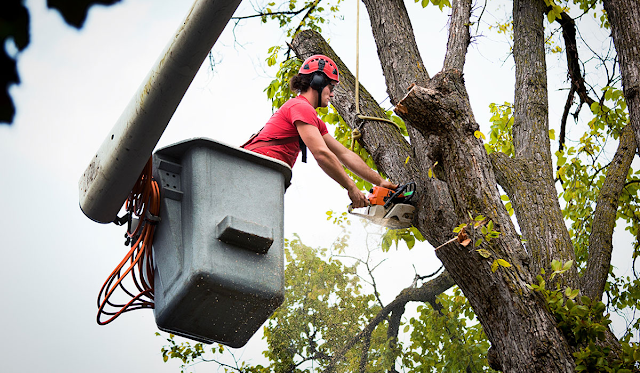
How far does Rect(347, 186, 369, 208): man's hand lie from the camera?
149 inches

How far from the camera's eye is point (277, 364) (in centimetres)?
947

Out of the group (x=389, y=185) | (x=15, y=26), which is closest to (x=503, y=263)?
(x=389, y=185)

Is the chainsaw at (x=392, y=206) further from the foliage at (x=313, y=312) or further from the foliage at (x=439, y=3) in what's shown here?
the foliage at (x=313, y=312)

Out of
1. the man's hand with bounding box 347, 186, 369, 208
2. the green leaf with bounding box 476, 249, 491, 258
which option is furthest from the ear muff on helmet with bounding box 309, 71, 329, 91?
the green leaf with bounding box 476, 249, 491, 258

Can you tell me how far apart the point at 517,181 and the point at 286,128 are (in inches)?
66.4

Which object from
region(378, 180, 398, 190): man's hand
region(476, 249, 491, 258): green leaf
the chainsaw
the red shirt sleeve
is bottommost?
region(476, 249, 491, 258): green leaf

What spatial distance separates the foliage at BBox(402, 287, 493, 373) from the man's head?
15.0 ft

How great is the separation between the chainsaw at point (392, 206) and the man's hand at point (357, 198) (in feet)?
0.10

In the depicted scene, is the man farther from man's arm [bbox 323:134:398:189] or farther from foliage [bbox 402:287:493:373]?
foliage [bbox 402:287:493:373]

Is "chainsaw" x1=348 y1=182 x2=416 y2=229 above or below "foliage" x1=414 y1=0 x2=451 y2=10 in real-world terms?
below

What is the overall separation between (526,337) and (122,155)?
1948 millimetres

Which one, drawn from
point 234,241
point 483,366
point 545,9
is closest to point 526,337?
point 234,241

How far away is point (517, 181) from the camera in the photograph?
A: 426 cm

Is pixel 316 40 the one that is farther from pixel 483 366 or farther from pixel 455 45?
pixel 483 366
